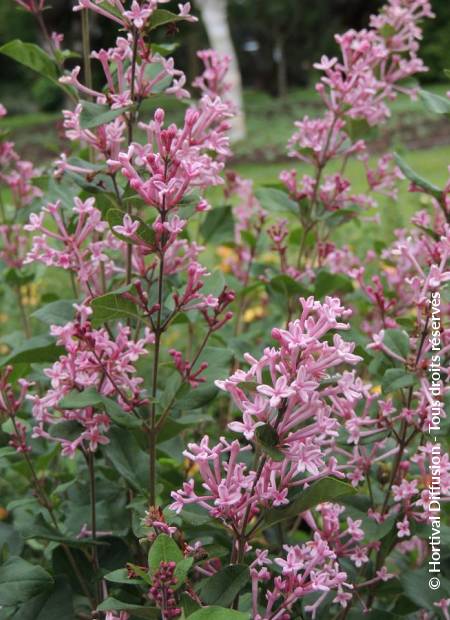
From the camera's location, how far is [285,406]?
1.02m

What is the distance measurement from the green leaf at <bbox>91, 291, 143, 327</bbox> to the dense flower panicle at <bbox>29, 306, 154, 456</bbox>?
25 mm

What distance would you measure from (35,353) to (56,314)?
0.26 feet

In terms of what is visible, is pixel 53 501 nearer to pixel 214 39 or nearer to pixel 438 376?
pixel 438 376

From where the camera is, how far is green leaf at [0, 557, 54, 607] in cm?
126

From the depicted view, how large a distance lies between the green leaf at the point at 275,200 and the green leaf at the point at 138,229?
67 cm

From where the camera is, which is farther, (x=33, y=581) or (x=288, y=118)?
(x=288, y=118)

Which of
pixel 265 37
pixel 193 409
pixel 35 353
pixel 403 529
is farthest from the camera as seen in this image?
pixel 265 37

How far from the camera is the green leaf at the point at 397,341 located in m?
1.34

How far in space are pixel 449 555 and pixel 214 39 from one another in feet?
41.0

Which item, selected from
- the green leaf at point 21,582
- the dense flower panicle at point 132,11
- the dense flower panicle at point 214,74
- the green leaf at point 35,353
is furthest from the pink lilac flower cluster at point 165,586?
the dense flower panicle at point 214,74

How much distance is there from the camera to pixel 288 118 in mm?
15875

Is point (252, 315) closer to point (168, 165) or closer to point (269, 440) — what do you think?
point (168, 165)

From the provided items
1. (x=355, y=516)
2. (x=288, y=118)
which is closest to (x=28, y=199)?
(x=355, y=516)

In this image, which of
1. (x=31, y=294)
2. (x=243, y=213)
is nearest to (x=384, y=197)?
(x=31, y=294)
